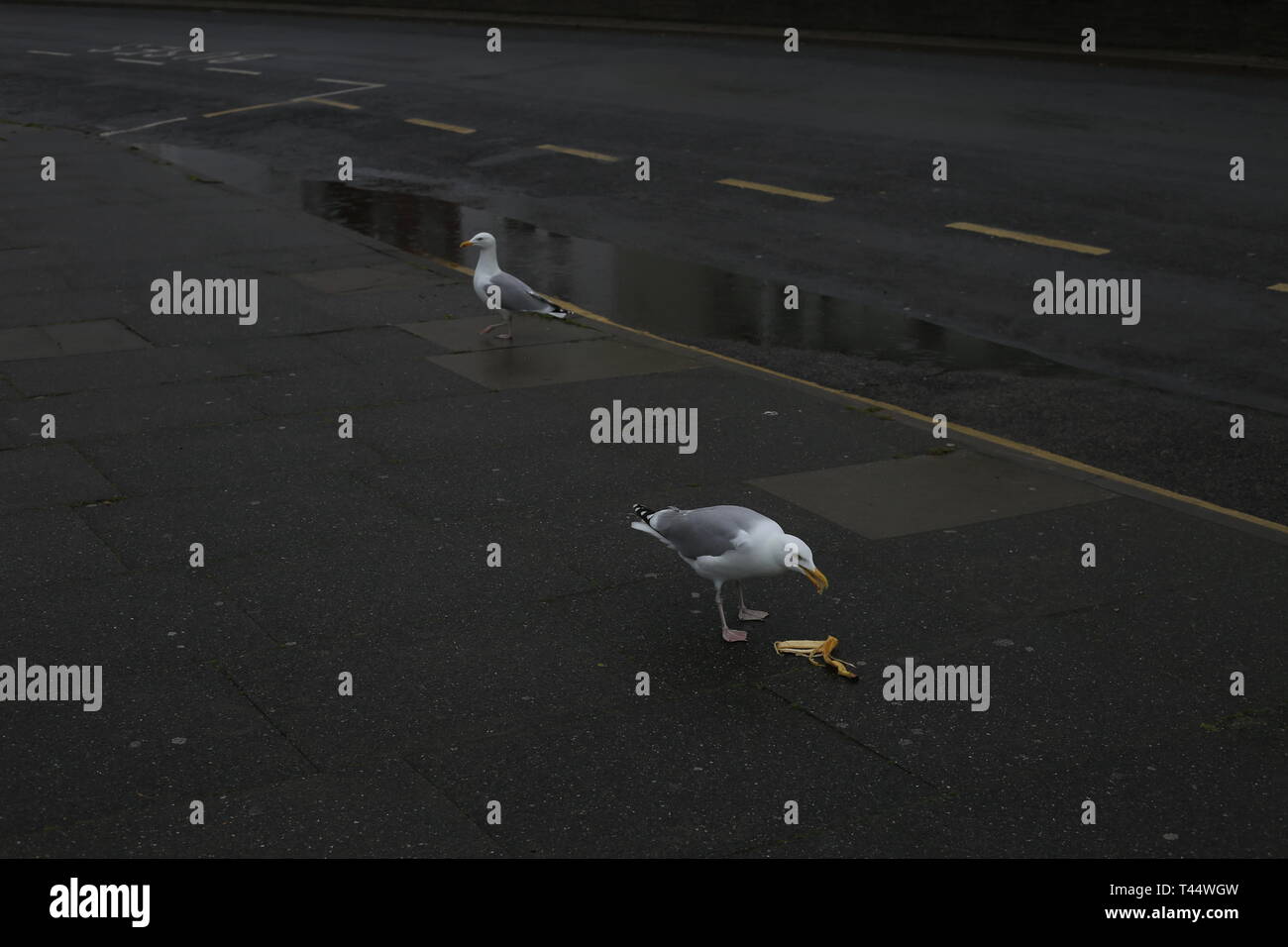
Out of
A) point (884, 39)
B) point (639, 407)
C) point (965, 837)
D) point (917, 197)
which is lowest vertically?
point (965, 837)

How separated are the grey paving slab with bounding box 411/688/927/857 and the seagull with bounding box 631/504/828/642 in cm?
62

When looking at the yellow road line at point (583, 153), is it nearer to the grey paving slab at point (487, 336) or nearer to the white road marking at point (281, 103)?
the white road marking at point (281, 103)

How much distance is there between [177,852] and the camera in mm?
5383

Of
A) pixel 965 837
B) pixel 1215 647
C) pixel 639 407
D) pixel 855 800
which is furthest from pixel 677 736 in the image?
pixel 639 407

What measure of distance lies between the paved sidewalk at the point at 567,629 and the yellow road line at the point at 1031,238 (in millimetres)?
4957

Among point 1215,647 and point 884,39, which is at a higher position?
point 884,39

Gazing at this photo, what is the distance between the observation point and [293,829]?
18.1ft

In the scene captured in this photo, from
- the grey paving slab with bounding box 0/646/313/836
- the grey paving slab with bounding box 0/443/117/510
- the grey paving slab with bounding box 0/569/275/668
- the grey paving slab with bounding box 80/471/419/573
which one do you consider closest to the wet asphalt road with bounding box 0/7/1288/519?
the grey paving slab with bounding box 80/471/419/573

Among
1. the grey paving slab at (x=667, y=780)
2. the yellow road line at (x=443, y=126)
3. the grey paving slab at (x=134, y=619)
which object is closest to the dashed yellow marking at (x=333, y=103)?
the yellow road line at (x=443, y=126)

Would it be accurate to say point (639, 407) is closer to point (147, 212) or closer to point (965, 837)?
point (965, 837)

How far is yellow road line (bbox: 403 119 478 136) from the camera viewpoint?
22812mm

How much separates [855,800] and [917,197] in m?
12.5

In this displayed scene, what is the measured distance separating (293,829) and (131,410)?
223 inches

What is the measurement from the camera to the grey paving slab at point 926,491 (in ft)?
27.9
